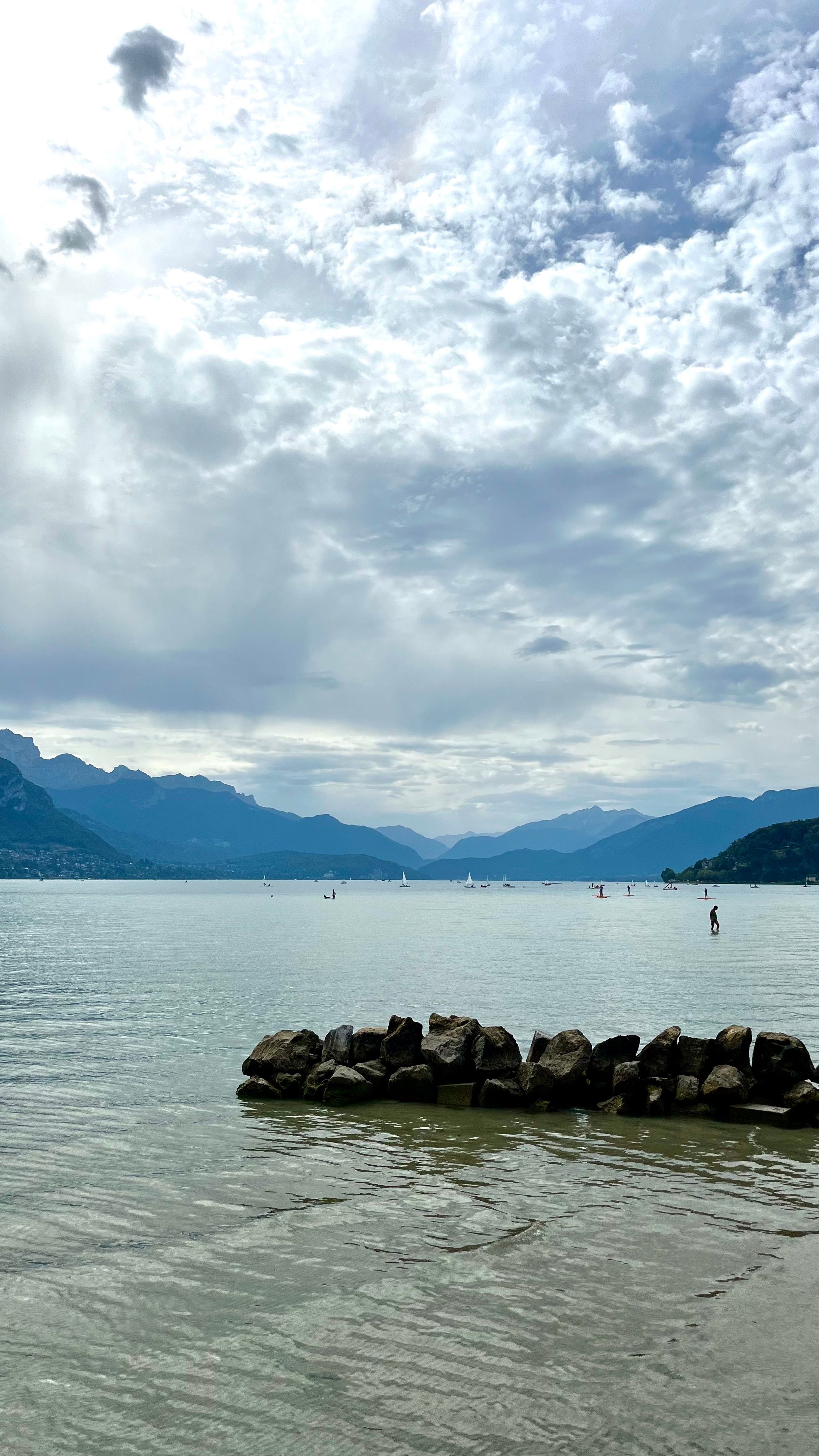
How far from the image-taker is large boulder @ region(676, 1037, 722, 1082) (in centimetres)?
2570

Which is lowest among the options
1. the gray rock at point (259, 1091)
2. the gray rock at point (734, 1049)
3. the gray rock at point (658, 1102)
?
the gray rock at point (259, 1091)

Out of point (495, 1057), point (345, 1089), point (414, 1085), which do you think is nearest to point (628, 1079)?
point (495, 1057)

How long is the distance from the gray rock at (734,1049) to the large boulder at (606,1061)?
7.64 ft

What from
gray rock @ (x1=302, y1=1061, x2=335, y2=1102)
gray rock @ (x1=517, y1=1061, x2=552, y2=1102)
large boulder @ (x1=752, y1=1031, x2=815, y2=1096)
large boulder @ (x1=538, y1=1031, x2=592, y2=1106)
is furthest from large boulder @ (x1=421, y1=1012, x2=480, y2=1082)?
large boulder @ (x1=752, y1=1031, x2=815, y2=1096)

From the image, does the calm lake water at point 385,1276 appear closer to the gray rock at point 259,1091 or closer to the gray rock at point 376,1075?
the gray rock at point 259,1091

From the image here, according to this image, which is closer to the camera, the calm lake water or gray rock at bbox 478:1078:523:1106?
the calm lake water

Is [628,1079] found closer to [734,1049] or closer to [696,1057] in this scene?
[696,1057]

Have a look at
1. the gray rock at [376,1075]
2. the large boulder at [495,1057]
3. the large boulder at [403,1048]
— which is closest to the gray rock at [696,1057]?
the large boulder at [495,1057]

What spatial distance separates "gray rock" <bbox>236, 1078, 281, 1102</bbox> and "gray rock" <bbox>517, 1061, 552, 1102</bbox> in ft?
23.2

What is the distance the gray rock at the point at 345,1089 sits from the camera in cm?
2556

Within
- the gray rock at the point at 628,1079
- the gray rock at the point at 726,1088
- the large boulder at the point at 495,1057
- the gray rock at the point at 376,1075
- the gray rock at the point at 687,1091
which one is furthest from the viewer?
the gray rock at the point at 376,1075

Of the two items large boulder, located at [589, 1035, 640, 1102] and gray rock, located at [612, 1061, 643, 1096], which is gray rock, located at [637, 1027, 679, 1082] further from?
gray rock, located at [612, 1061, 643, 1096]

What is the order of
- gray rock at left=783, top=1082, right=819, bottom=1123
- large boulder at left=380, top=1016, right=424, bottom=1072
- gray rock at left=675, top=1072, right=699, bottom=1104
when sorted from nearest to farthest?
gray rock at left=783, top=1082, right=819, bottom=1123 < gray rock at left=675, top=1072, right=699, bottom=1104 < large boulder at left=380, top=1016, right=424, bottom=1072

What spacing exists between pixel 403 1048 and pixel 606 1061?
6069mm
